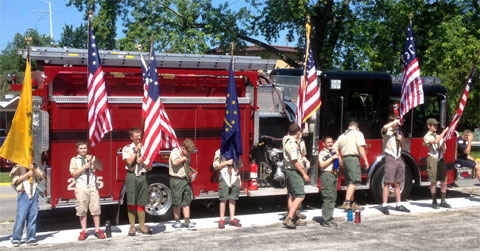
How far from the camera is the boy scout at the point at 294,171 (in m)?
9.30

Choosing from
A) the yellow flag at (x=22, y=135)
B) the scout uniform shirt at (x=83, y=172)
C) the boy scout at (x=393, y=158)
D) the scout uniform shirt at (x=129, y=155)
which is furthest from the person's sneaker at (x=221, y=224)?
the boy scout at (x=393, y=158)

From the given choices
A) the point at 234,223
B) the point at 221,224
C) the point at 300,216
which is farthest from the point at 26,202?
the point at 300,216

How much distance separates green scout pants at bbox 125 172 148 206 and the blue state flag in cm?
148

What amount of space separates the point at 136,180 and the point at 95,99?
4.78 ft

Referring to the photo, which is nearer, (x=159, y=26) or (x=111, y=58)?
(x=111, y=58)

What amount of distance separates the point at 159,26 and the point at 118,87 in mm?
12217

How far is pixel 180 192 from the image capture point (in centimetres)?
921

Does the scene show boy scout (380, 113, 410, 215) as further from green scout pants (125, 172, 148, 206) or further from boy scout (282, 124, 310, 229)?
green scout pants (125, 172, 148, 206)

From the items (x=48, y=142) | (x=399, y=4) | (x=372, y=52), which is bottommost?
(x=48, y=142)

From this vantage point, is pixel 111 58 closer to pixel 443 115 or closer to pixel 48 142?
pixel 48 142

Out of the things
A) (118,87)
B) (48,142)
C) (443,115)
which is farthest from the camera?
(443,115)

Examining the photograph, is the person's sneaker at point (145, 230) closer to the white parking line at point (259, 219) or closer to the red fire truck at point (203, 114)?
the white parking line at point (259, 219)

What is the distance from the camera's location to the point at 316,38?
22.4 meters

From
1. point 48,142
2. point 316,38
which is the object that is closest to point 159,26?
point 316,38
